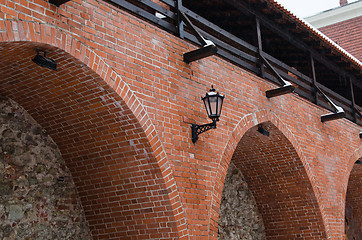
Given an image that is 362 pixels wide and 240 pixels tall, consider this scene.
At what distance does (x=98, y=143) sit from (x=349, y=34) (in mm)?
15176

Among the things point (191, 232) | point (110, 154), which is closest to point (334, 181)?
point (191, 232)

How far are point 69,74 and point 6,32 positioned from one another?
3.36ft

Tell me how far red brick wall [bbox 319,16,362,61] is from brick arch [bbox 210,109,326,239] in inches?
405

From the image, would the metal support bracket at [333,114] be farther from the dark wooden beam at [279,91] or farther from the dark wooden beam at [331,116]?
the dark wooden beam at [279,91]

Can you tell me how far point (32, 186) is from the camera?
17.3 feet

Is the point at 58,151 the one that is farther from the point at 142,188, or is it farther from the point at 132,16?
the point at 132,16

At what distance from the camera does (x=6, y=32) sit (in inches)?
149

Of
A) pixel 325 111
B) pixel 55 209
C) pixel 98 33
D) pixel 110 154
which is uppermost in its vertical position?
pixel 98 33

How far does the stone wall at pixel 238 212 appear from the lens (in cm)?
859

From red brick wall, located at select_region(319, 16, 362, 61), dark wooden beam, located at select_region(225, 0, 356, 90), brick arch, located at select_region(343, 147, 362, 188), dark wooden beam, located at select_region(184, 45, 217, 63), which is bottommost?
brick arch, located at select_region(343, 147, 362, 188)

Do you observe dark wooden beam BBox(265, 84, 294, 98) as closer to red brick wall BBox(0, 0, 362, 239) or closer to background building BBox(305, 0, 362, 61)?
red brick wall BBox(0, 0, 362, 239)

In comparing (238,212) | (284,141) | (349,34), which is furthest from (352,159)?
(349,34)

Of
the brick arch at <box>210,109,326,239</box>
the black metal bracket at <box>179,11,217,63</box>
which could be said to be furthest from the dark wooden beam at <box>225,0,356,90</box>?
the brick arch at <box>210,109,326,239</box>

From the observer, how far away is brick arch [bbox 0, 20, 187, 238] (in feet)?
13.3
